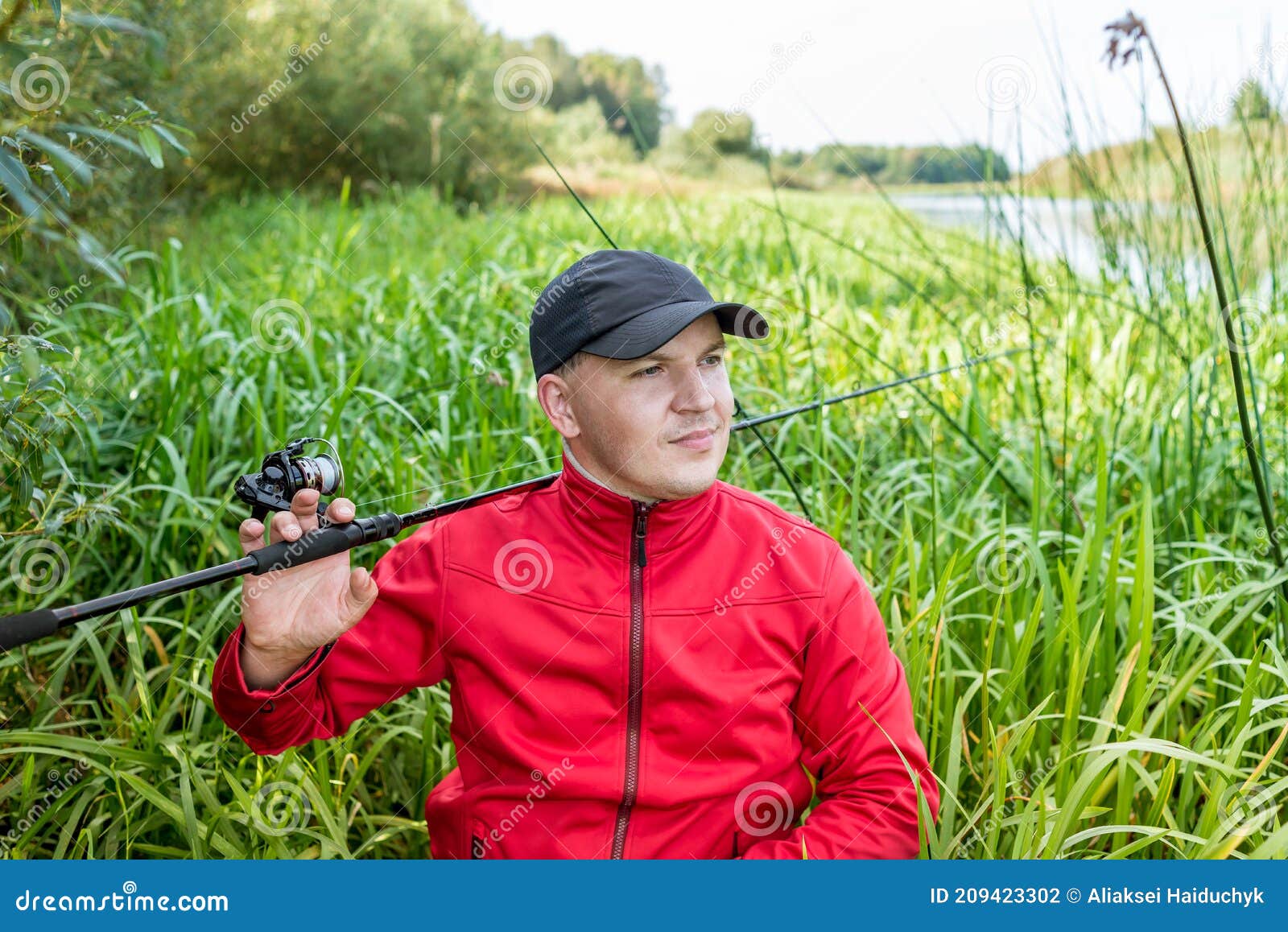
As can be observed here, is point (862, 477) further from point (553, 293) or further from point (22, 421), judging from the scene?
point (22, 421)

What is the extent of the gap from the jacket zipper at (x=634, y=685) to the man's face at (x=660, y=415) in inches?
2.4

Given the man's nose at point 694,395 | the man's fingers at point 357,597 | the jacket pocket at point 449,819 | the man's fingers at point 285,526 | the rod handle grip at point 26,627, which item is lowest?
the jacket pocket at point 449,819

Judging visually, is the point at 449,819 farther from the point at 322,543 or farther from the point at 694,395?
the point at 694,395

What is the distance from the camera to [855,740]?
1709 millimetres

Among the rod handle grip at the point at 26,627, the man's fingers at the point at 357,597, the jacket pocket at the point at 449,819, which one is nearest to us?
the rod handle grip at the point at 26,627

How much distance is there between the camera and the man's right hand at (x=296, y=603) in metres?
1.55

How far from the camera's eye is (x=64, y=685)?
2.60m

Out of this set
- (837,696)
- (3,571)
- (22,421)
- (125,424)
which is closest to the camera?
(837,696)

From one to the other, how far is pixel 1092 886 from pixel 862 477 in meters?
1.77

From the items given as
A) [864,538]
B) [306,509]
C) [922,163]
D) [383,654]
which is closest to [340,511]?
[306,509]

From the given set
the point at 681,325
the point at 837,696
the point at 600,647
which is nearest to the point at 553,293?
the point at 681,325

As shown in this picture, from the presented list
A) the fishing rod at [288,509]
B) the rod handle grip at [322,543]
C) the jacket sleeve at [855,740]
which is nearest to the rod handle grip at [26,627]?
the fishing rod at [288,509]

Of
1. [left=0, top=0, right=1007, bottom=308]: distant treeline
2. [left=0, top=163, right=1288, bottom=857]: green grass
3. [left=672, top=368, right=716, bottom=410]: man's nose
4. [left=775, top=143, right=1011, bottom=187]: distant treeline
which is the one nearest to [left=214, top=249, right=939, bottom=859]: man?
[left=672, top=368, right=716, bottom=410]: man's nose

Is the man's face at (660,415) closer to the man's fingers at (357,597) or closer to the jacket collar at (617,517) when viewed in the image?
the jacket collar at (617,517)
